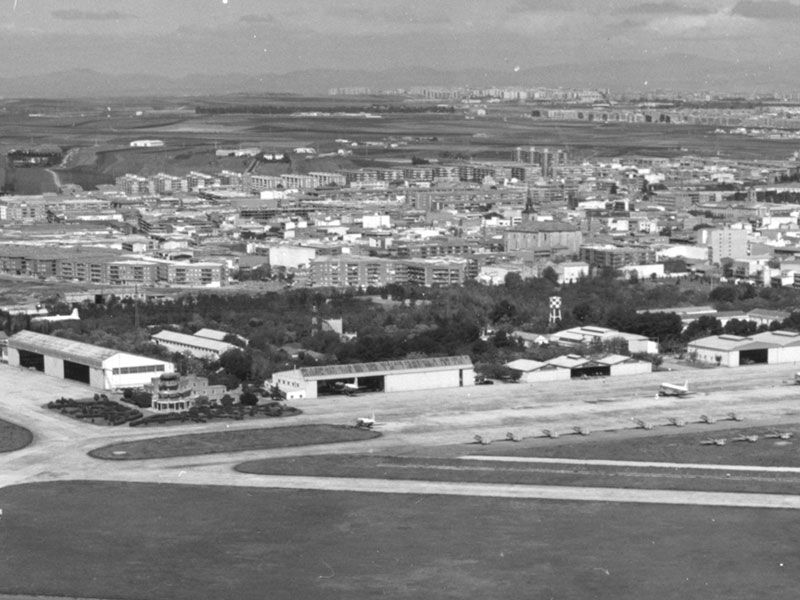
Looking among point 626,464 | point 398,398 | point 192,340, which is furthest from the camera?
point 192,340

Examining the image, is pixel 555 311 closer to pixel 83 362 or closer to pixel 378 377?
pixel 378 377

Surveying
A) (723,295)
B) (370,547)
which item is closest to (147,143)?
(723,295)

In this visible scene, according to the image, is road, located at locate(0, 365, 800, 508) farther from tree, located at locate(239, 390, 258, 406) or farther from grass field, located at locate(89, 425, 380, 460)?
tree, located at locate(239, 390, 258, 406)

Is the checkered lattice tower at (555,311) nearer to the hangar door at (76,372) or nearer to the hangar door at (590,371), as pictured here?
the hangar door at (590,371)

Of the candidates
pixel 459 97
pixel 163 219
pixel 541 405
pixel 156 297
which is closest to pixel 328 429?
pixel 541 405

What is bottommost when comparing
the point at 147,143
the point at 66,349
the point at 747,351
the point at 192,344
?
the point at 747,351

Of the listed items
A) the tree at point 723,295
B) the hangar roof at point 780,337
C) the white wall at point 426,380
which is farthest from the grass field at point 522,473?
the tree at point 723,295
